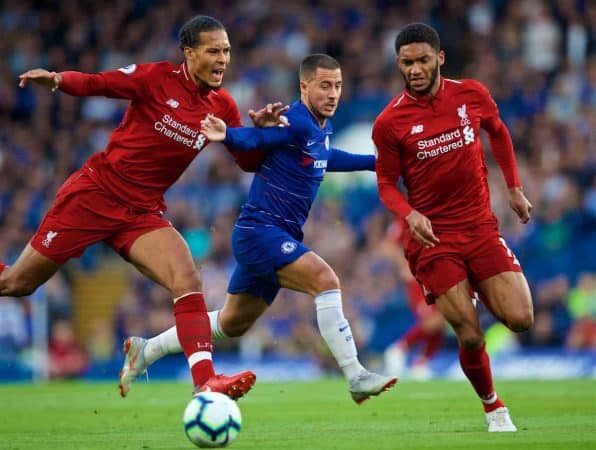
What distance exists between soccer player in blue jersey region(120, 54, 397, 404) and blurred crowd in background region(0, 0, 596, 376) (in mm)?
7898

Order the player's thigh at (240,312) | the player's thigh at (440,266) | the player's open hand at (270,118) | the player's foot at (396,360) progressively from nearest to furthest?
the player's thigh at (440,266), the player's open hand at (270,118), the player's thigh at (240,312), the player's foot at (396,360)

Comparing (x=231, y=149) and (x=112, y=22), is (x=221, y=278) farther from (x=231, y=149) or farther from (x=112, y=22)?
(x=231, y=149)

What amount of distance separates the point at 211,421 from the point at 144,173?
8.43ft

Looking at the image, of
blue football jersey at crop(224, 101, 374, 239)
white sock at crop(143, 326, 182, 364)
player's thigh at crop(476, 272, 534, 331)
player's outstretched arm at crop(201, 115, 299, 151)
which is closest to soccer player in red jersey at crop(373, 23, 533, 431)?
player's thigh at crop(476, 272, 534, 331)

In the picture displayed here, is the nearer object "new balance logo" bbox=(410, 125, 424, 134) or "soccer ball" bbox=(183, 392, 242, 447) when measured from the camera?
"soccer ball" bbox=(183, 392, 242, 447)

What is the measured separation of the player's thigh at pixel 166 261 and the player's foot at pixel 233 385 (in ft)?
3.03

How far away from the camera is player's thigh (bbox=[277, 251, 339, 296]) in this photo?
9695mm

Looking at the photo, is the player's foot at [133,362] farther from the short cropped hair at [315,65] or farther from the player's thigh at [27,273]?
the short cropped hair at [315,65]

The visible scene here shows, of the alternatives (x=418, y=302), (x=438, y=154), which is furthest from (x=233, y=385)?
(x=418, y=302)

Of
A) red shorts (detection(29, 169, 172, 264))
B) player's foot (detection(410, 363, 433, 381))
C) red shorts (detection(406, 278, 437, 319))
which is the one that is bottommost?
player's foot (detection(410, 363, 433, 381))

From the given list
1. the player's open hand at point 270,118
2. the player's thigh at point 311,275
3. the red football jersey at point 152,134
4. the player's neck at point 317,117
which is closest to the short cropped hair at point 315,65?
the player's neck at point 317,117

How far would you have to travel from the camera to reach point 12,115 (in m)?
26.5

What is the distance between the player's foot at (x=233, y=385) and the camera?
889cm

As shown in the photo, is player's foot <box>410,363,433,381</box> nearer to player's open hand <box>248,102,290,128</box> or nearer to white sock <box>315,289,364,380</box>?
white sock <box>315,289,364,380</box>
